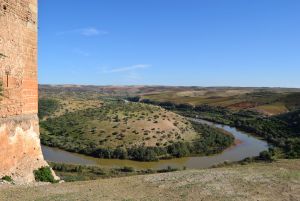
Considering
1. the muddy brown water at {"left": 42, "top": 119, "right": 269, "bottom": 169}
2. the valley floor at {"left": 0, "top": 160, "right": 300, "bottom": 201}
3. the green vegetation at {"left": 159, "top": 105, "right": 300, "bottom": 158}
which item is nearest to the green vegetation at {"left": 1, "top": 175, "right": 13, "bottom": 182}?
the valley floor at {"left": 0, "top": 160, "right": 300, "bottom": 201}

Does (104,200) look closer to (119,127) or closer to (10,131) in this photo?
(10,131)

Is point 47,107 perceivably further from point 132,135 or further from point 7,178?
point 7,178

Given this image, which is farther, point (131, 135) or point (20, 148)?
point (131, 135)

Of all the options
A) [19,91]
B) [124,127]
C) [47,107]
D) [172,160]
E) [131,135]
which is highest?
[19,91]

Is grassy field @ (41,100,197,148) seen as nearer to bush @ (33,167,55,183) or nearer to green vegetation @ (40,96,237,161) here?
green vegetation @ (40,96,237,161)

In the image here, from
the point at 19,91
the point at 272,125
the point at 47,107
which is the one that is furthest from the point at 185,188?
Answer: the point at 47,107

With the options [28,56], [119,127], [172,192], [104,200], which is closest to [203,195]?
[172,192]
